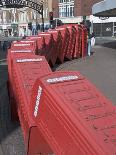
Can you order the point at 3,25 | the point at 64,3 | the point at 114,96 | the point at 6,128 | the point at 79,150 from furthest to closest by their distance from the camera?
1. the point at 3,25
2. the point at 64,3
3. the point at 114,96
4. the point at 6,128
5. the point at 79,150

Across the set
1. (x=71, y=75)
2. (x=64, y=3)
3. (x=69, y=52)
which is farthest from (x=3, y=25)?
(x=71, y=75)

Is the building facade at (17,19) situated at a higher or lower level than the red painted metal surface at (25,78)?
lower

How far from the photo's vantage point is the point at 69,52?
25.7 m

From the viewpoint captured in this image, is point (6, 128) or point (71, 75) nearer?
point (71, 75)

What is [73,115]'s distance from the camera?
16.4 ft

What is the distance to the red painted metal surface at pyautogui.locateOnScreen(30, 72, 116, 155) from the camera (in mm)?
4664

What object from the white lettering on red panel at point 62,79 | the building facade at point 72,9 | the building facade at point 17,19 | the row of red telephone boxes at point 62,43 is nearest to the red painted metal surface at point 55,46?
the row of red telephone boxes at point 62,43

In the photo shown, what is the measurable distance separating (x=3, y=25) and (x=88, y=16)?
33.6 metres

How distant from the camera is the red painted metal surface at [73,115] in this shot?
466cm

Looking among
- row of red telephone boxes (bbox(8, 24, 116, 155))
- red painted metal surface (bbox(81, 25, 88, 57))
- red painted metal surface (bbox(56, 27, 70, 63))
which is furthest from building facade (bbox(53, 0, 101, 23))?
row of red telephone boxes (bbox(8, 24, 116, 155))

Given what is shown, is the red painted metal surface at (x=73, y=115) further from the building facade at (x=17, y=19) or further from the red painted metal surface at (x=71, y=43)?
the building facade at (x=17, y=19)

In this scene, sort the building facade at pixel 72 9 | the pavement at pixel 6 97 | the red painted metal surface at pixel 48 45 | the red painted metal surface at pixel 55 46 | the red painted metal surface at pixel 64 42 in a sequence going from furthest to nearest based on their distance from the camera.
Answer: the building facade at pixel 72 9
the red painted metal surface at pixel 64 42
the red painted metal surface at pixel 55 46
the red painted metal surface at pixel 48 45
the pavement at pixel 6 97

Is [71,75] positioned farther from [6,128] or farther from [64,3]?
[64,3]

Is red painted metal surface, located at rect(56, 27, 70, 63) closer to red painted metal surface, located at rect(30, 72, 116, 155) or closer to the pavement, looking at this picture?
the pavement
